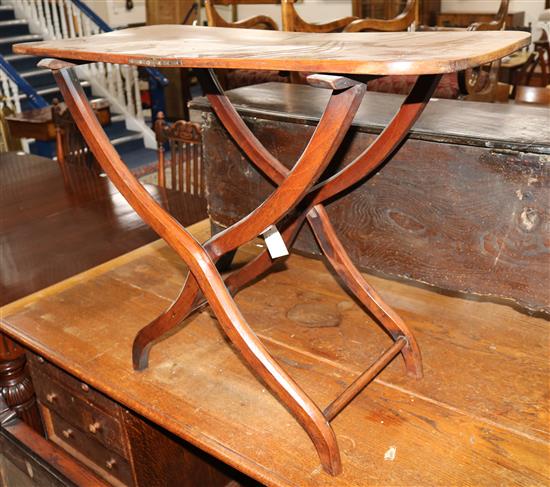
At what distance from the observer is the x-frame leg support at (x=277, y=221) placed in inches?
36.3

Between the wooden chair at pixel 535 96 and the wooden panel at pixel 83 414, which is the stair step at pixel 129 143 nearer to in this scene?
the wooden chair at pixel 535 96

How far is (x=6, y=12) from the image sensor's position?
23.9 feet

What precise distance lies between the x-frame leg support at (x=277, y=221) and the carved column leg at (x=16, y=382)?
0.50 meters

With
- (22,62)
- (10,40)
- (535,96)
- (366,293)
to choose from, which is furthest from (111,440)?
(10,40)

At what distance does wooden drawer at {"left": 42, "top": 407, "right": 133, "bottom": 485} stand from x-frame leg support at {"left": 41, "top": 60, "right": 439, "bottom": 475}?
11.8 inches

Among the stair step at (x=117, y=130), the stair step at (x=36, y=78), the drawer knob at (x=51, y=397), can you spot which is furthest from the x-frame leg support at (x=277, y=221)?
the stair step at (x=36, y=78)

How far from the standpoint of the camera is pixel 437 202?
4.15 ft

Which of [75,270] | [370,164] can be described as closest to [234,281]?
[370,164]

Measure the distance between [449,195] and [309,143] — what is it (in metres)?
0.45

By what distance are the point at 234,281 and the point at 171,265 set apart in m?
0.39

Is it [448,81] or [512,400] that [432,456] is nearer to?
[512,400]

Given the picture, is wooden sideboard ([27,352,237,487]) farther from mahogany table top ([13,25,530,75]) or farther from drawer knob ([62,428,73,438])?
mahogany table top ([13,25,530,75])

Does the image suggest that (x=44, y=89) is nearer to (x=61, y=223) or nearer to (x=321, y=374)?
(x=61, y=223)

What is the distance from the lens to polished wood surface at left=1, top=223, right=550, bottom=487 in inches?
39.6
